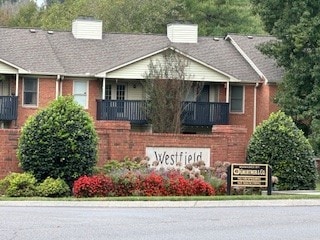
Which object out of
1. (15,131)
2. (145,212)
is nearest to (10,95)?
(15,131)

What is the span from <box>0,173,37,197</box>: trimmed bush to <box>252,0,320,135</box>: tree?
19.7 metres

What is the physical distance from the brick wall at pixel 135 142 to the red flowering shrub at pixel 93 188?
394 cm

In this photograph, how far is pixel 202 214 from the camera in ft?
69.8

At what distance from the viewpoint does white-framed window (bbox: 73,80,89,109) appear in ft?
164

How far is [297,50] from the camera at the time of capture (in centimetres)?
4581

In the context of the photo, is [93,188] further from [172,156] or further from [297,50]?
[297,50]

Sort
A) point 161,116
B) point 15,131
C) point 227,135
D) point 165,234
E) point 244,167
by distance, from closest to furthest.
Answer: point 165,234, point 244,167, point 15,131, point 227,135, point 161,116

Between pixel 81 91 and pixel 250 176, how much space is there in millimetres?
22751

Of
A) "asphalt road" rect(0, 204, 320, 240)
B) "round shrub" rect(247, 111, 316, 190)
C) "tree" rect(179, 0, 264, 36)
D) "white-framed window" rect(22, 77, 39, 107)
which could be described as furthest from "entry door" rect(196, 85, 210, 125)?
"asphalt road" rect(0, 204, 320, 240)

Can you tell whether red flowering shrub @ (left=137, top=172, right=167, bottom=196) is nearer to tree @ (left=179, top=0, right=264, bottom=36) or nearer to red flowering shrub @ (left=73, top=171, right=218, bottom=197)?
red flowering shrub @ (left=73, top=171, right=218, bottom=197)

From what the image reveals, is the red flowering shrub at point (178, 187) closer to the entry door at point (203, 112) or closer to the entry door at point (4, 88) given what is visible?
the entry door at point (203, 112)

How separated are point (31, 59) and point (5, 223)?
3192 cm

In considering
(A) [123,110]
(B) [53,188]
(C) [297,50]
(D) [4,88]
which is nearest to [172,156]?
(B) [53,188]

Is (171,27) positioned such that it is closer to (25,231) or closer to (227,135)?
(227,135)
